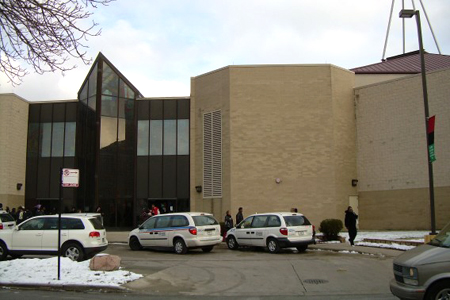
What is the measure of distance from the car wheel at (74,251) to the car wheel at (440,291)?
10.8 metres

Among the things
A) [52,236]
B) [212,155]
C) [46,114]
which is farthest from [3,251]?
[46,114]

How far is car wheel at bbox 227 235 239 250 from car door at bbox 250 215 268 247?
3.81 feet

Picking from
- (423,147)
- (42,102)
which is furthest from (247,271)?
(42,102)

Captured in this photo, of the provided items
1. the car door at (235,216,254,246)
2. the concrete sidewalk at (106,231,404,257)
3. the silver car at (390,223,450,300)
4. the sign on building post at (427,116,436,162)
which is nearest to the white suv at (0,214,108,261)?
the car door at (235,216,254,246)

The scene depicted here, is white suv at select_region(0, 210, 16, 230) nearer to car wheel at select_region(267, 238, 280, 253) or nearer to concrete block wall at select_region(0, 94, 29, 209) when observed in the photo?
car wheel at select_region(267, 238, 280, 253)

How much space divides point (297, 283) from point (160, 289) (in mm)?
3427

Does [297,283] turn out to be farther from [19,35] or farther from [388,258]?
[19,35]

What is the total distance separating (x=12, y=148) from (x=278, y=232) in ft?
69.8

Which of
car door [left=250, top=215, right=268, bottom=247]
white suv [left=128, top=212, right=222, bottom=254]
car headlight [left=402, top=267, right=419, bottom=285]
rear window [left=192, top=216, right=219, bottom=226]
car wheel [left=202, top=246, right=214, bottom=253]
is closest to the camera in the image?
car headlight [left=402, top=267, right=419, bottom=285]

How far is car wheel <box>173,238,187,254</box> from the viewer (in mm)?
17531

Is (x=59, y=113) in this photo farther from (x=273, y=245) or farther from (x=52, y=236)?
(x=273, y=245)

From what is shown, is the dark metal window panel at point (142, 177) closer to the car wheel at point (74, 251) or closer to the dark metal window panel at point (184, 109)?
the dark metal window panel at point (184, 109)

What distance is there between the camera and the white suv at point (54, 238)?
47.7 ft

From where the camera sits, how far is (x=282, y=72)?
28.3m
